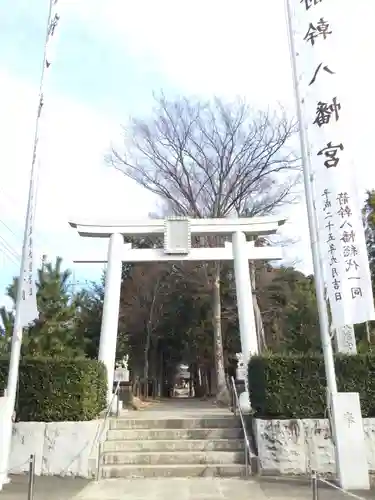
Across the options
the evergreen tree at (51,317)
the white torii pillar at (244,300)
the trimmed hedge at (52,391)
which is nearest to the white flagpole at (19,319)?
the trimmed hedge at (52,391)

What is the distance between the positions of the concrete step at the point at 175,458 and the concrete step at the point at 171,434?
0.86m

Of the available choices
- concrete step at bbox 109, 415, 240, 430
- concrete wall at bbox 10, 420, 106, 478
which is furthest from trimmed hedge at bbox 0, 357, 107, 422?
concrete step at bbox 109, 415, 240, 430

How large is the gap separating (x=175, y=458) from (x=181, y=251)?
6.33 m

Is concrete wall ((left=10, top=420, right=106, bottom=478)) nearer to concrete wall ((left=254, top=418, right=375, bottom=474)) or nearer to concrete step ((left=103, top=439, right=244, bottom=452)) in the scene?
concrete step ((left=103, top=439, right=244, bottom=452))

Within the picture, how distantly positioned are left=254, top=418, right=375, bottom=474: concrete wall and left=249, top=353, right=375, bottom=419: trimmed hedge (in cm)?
22

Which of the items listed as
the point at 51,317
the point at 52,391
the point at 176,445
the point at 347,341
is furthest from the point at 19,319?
the point at 51,317

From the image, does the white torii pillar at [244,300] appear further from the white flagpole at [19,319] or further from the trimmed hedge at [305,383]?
the white flagpole at [19,319]

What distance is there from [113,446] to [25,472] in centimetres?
182

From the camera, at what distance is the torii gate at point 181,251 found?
1507cm

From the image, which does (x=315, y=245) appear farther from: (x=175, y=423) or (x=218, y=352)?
A: (x=218, y=352)

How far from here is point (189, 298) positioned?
33281 millimetres

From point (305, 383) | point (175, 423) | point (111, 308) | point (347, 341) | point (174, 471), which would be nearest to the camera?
point (174, 471)

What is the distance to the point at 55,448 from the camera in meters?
10.3

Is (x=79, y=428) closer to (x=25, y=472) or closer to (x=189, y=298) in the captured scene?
(x=25, y=472)
